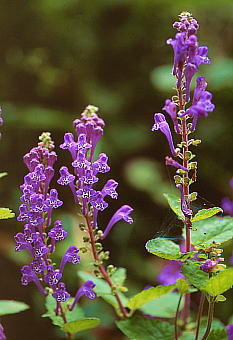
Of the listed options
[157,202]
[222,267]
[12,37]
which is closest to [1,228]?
[157,202]

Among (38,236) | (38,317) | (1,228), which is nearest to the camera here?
(38,236)

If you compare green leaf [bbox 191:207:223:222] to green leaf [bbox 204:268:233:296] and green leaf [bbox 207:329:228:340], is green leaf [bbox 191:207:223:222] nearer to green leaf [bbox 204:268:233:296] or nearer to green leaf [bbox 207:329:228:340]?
green leaf [bbox 204:268:233:296]

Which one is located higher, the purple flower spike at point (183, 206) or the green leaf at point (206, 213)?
the purple flower spike at point (183, 206)

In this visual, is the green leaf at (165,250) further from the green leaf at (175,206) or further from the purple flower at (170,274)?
the purple flower at (170,274)

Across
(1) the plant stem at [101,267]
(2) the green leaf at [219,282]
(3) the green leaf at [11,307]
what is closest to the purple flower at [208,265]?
(2) the green leaf at [219,282]

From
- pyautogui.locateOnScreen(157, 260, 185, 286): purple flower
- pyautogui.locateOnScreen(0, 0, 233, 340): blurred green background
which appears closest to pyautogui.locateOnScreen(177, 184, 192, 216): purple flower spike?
pyautogui.locateOnScreen(157, 260, 185, 286): purple flower

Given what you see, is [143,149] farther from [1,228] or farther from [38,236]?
[38,236]

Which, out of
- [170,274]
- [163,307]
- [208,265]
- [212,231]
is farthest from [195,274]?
[170,274]
